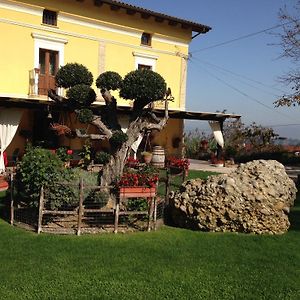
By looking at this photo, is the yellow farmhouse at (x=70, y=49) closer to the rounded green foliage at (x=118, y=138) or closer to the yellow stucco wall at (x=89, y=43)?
the yellow stucco wall at (x=89, y=43)

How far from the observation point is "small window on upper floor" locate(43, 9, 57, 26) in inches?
732

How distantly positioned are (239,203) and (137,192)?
201 cm

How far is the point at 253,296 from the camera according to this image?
533 centimetres

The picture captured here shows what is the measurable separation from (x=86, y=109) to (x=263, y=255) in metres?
4.81

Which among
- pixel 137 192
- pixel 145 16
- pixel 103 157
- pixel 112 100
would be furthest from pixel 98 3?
pixel 137 192

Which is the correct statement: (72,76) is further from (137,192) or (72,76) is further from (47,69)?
(47,69)

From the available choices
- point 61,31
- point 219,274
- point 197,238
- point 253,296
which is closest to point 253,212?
point 197,238

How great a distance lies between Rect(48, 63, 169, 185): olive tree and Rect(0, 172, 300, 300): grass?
2250mm

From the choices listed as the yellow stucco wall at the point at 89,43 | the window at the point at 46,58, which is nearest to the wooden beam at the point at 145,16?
the yellow stucco wall at the point at 89,43

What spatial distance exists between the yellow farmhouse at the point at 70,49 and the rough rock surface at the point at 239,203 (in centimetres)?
935

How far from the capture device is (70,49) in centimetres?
1925

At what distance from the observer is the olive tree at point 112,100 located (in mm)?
9219

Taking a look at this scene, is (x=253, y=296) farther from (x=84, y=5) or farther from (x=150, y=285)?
(x=84, y=5)

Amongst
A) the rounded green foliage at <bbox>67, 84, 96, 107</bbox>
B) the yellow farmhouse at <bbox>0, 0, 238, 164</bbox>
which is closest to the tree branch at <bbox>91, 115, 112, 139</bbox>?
the rounded green foliage at <bbox>67, 84, 96, 107</bbox>
